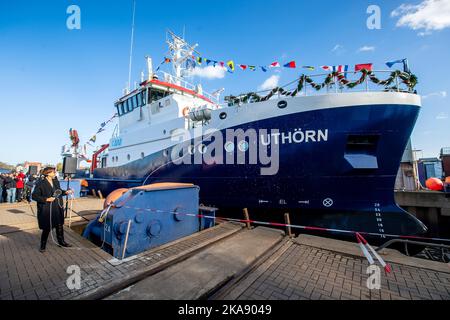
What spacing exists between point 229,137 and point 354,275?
5.25 meters

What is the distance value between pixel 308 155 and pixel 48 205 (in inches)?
268

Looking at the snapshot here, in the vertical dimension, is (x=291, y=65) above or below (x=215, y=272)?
above

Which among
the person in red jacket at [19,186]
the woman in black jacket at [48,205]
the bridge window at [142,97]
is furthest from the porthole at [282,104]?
the person in red jacket at [19,186]

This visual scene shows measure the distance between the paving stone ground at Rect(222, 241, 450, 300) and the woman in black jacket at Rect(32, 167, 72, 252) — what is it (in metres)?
3.99

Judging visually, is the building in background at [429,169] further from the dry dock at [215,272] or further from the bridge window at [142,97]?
the bridge window at [142,97]

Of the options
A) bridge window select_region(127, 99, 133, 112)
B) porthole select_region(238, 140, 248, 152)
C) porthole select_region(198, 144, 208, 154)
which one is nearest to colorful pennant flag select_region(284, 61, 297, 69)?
porthole select_region(238, 140, 248, 152)

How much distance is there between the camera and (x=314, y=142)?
6363mm

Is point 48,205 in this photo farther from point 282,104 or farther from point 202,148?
point 282,104

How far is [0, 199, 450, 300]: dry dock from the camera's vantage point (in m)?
3.06

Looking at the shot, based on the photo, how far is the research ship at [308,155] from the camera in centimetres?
611

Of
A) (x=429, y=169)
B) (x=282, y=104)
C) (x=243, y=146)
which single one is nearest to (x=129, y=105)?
(x=243, y=146)

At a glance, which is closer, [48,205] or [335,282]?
[335,282]

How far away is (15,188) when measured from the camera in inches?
467
